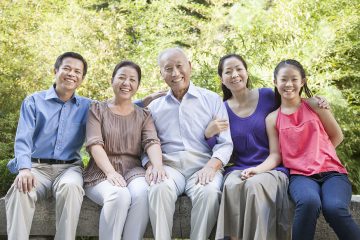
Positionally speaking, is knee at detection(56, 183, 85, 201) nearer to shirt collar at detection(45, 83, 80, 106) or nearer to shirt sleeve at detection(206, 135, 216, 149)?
shirt collar at detection(45, 83, 80, 106)

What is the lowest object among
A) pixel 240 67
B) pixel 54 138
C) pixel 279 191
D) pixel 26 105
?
pixel 279 191

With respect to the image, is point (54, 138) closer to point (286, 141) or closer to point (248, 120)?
point (248, 120)

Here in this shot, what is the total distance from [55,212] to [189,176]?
35.7 inches

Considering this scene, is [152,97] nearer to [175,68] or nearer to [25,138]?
[175,68]

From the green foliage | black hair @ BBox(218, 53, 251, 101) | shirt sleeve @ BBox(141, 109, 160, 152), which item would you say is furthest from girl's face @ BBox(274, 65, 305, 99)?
the green foliage

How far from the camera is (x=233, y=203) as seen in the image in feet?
8.92

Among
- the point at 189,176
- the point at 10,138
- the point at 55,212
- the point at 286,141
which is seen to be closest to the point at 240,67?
the point at 286,141

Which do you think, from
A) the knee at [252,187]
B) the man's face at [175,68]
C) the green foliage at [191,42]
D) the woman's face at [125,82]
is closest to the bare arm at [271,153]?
the knee at [252,187]

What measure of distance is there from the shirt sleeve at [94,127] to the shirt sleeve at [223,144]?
2.50 feet

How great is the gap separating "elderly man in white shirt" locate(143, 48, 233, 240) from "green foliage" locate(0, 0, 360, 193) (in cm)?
188

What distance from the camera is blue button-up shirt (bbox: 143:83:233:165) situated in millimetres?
3174

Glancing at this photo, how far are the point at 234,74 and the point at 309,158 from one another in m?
0.79

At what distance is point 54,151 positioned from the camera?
3.11m

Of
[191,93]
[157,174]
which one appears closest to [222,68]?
[191,93]
